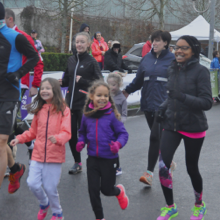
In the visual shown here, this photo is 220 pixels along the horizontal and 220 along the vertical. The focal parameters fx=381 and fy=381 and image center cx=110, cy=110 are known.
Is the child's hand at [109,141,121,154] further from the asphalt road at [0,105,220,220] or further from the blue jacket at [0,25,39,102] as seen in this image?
the blue jacket at [0,25,39,102]

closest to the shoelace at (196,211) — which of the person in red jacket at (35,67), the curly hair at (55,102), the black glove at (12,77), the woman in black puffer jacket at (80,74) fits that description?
the curly hair at (55,102)

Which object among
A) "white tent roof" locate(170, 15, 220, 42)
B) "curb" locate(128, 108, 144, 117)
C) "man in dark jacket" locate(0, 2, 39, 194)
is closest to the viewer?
"man in dark jacket" locate(0, 2, 39, 194)

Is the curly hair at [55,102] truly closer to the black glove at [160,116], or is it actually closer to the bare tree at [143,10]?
the black glove at [160,116]

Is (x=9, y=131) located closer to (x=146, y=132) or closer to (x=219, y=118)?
(x=146, y=132)

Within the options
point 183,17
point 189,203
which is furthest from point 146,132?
point 183,17

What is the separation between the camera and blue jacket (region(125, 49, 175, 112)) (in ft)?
16.5

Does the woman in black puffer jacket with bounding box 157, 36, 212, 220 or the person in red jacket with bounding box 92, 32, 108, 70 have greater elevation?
the person in red jacket with bounding box 92, 32, 108, 70

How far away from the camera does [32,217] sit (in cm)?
412

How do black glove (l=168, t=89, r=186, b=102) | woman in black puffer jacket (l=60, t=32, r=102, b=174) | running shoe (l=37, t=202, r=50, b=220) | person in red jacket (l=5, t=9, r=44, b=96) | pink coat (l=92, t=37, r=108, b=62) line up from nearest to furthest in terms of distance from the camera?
black glove (l=168, t=89, r=186, b=102) → running shoe (l=37, t=202, r=50, b=220) → person in red jacket (l=5, t=9, r=44, b=96) → woman in black puffer jacket (l=60, t=32, r=102, b=174) → pink coat (l=92, t=37, r=108, b=62)

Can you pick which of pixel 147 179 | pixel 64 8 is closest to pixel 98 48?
pixel 147 179

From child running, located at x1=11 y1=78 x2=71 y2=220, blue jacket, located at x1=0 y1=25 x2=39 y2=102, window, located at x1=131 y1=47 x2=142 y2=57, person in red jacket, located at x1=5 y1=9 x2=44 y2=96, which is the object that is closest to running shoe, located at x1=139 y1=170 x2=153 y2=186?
child running, located at x1=11 y1=78 x2=71 y2=220

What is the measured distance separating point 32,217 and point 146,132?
5.02 m

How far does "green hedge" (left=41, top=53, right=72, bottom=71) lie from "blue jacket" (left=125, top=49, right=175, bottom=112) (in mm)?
14707

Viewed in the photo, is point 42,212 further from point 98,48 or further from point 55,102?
point 98,48
